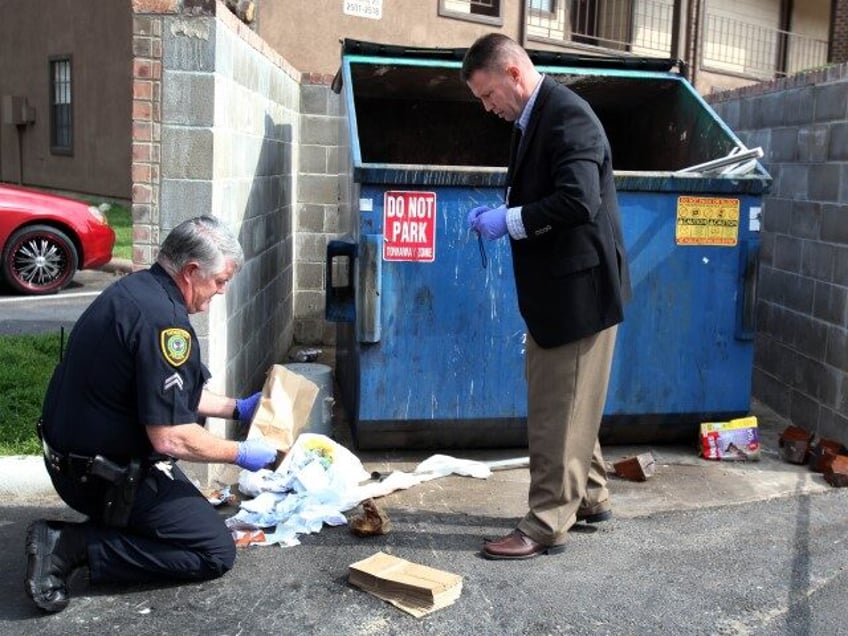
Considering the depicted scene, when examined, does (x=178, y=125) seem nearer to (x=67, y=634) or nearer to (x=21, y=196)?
(x=67, y=634)

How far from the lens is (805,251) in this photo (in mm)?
5738

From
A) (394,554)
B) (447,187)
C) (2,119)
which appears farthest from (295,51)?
(394,554)

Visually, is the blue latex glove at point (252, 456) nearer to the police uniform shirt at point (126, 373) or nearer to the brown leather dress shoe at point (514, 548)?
the police uniform shirt at point (126, 373)

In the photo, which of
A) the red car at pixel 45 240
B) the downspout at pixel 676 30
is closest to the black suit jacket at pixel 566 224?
the red car at pixel 45 240

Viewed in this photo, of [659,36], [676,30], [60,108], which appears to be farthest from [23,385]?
[659,36]

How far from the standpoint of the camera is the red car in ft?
31.5

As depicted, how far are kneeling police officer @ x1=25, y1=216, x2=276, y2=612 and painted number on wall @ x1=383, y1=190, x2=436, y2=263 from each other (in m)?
1.36

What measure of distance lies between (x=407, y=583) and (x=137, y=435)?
3.41 feet

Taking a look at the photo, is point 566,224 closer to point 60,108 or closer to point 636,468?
point 636,468

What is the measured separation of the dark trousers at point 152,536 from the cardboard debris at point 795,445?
2975 millimetres

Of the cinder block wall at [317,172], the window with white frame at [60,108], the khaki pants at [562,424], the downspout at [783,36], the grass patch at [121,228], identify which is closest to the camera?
the khaki pants at [562,424]

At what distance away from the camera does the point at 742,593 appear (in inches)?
141

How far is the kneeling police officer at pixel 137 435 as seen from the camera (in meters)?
3.32

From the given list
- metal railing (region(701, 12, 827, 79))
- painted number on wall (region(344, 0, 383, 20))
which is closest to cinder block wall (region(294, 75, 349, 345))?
painted number on wall (region(344, 0, 383, 20))
